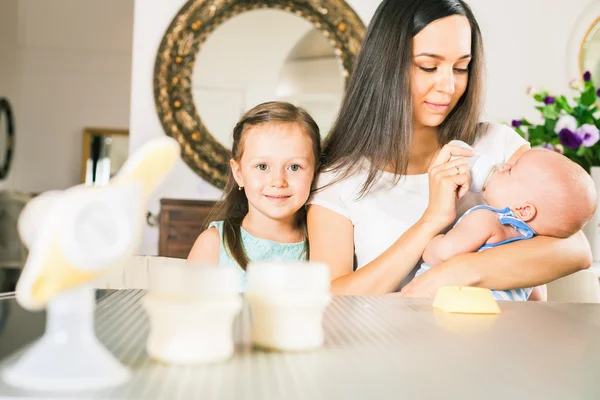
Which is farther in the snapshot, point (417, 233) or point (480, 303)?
point (417, 233)

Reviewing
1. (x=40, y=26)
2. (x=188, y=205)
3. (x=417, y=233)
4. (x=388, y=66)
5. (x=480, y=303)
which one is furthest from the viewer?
(x=40, y=26)

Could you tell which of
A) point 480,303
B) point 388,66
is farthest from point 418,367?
point 388,66

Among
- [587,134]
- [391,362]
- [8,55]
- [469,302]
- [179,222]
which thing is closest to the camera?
[391,362]

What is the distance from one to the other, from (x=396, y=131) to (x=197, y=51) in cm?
253

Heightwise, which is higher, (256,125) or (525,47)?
(525,47)

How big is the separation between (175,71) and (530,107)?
6.57 feet

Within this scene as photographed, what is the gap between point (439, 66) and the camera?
161 cm

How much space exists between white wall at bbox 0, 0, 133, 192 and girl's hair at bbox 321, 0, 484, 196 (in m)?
8.07

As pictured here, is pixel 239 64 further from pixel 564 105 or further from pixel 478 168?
pixel 478 168

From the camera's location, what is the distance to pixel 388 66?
1.64 metres

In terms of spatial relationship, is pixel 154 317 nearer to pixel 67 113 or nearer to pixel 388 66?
pixel 388 66

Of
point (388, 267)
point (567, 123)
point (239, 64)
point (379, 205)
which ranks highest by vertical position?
point (239, 64)

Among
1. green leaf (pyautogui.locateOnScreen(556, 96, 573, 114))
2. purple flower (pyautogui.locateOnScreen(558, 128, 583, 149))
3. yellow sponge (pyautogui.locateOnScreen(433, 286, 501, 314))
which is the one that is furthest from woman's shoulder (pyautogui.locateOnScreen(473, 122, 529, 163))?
yellow sponge (pyautogui.locateOnScreen(433, 286, 501, 314))

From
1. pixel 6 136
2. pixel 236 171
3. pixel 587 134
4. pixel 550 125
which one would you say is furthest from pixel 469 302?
pixel 6 136
